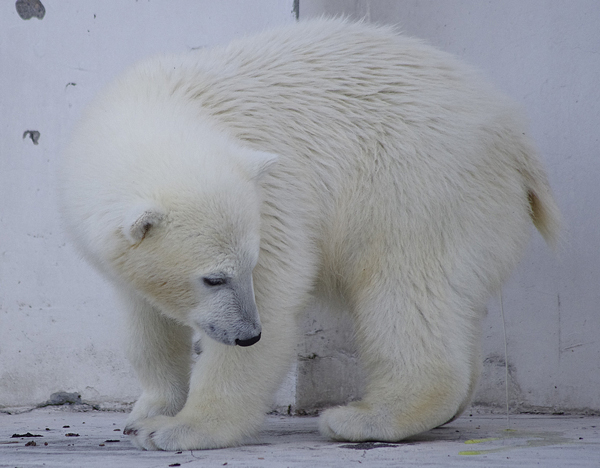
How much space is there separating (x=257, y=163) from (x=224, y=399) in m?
0.86

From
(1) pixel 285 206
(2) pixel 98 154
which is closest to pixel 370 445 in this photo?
(1) pixel 285 206

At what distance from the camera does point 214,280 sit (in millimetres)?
2568

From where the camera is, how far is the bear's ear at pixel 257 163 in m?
2.68

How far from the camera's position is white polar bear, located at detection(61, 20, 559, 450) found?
2.58m

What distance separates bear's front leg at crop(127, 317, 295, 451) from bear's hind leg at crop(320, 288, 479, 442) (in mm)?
327

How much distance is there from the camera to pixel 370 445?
2840 mm

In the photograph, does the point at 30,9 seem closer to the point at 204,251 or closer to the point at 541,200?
the point at 204,251

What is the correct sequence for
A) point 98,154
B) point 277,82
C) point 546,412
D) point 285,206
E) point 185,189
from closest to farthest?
point 185,189 → point 98,154 → point 285,206 → point 277,82 → point 546,412

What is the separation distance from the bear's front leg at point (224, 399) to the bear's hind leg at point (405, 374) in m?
0.33

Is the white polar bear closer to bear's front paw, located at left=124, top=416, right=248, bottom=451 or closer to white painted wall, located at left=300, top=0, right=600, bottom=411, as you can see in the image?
bear's front paw, located at left=124, top=416, right=248, bottom=451

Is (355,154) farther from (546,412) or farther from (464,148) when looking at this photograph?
(546,412)

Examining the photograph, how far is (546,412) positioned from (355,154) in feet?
6.09

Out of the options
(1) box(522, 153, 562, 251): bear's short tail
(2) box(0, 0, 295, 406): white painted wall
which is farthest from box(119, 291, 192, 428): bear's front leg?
(1) box(522, 153, 562, 251): bear's short tail

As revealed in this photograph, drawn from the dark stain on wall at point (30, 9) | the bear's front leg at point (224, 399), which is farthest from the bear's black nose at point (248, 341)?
the dark stain on wall at point (30, 9)
